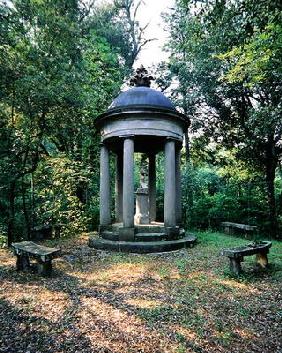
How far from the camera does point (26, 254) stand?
7.86 meters

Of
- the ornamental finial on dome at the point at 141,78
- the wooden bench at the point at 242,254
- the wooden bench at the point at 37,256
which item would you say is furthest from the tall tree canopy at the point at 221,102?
the wooden bench at the point at 37,256

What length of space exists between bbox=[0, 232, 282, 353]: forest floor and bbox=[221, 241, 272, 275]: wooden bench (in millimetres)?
243

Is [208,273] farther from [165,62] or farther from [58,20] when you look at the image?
[165,62]

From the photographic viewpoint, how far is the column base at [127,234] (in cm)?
1059

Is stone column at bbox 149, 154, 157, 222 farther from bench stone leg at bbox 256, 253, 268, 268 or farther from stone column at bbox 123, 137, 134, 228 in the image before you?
bench stone leg at bbox 256, 253, 268, 268

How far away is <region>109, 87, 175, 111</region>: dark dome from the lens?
11203mm

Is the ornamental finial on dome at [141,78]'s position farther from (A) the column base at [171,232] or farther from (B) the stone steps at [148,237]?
(B) the stone steps at [148,237]

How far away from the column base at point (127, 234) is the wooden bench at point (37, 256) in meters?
3.23

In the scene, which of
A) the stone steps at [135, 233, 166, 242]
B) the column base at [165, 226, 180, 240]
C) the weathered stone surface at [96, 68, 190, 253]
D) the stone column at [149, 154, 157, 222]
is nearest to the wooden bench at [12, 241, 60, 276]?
the weathered stone surface at [96, 68, 190, 253]

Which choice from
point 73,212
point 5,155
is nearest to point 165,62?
point 73,212

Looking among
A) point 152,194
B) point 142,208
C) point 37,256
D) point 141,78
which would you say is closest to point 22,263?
point 37,256

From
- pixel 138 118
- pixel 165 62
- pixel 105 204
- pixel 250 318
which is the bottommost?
pixel 250 318

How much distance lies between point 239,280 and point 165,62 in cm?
1579

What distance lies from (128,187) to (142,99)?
3.25 metres
